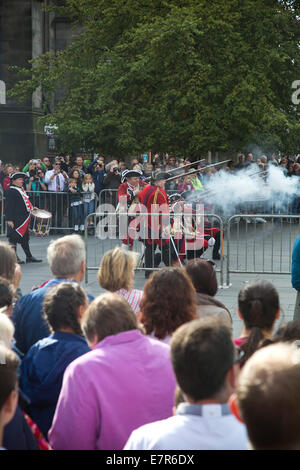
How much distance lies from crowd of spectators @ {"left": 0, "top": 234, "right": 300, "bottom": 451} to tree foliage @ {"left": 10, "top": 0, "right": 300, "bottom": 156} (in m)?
14.9

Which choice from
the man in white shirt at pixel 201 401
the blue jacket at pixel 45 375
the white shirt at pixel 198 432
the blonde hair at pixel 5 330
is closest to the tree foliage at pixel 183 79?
the blue jacket at pixel 45 375

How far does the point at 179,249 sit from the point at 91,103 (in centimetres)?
1017

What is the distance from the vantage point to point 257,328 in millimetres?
4160

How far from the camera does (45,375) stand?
386cm

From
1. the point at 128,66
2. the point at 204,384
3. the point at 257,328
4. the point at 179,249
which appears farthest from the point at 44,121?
the point at 204,384

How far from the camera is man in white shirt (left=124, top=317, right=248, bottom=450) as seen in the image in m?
2.51

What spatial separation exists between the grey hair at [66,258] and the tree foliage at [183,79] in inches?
570

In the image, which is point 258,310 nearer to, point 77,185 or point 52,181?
point 77,185

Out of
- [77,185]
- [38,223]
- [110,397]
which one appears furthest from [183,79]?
[110,397]

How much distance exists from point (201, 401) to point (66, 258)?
9.46ft

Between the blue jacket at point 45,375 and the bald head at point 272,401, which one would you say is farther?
the blue jacket at point 45,375

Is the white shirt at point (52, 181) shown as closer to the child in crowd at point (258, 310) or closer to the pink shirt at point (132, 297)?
the pink shirt at point (132, 297)

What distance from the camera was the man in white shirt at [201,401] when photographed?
2508 millimetres
